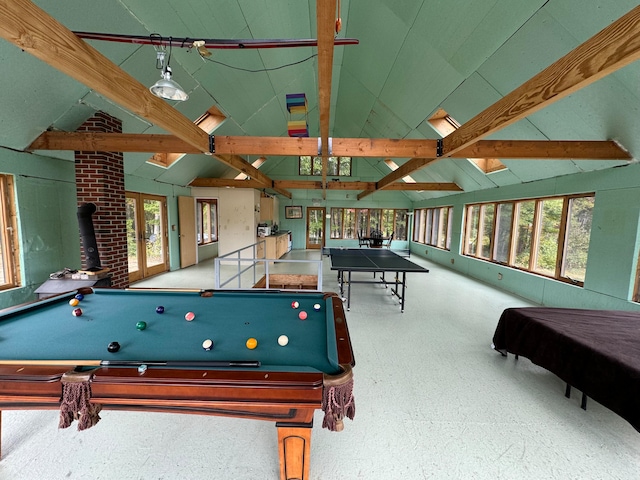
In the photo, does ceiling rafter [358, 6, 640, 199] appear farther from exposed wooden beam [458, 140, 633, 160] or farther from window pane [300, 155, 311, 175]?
window pane [300, 155, 311, 175]

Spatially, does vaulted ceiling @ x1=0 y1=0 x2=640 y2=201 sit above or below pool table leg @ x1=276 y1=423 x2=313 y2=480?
above

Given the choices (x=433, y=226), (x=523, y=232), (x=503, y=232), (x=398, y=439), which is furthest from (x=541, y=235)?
(x=398, y=439)

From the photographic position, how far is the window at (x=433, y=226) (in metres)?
8.36

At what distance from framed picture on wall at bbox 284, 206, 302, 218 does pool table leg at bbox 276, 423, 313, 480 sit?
33.4ft

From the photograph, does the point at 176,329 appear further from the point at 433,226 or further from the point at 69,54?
the point at 433,226

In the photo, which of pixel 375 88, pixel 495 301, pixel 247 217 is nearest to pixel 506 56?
pixel 375 88

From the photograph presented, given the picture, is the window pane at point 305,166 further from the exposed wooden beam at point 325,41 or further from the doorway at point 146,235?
the exposed wooden beam at point 325,41

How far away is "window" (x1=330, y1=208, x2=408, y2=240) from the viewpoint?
1113 centimetres

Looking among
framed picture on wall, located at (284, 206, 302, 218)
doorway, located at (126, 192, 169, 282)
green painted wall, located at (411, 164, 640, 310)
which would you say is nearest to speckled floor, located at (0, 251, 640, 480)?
green painted wall, located at (411, 164, 640, 310)

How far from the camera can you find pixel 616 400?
5.51 ft

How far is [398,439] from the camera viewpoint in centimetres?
173

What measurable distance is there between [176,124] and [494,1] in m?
3.28

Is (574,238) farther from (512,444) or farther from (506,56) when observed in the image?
(512,444)

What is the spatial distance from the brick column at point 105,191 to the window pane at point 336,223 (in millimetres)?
8194
